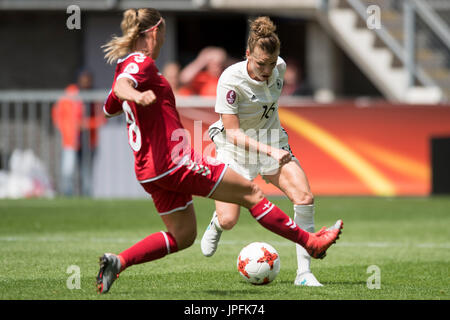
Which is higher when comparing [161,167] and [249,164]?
Answer: [161,167]

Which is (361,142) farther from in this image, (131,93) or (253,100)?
(131,93)

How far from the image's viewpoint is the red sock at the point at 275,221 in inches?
247

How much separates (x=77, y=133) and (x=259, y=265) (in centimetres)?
996

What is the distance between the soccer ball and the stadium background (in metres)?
7.93

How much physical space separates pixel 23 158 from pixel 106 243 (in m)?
7.38

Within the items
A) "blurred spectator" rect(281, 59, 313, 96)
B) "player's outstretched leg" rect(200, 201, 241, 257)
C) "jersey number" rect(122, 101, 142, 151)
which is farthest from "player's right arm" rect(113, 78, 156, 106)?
"blurred spectator" rect(281, 59, 313, 96)

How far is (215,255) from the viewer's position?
28.9ft

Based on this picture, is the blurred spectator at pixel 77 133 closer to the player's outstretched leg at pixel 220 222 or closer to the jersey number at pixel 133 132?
the player's outstretched leg at pixel 220 222

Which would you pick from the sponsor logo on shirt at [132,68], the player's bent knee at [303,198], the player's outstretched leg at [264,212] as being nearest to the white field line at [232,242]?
the player's bent knee at [303,198]

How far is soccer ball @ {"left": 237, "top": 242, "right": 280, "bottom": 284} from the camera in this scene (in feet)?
22.5

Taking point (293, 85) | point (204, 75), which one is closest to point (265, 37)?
point (204, 75)

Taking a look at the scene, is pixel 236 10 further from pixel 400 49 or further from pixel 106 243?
pixel 106 243

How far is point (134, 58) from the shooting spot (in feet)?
19.9

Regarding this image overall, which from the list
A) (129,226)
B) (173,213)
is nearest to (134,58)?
(173,213)
